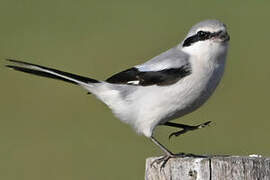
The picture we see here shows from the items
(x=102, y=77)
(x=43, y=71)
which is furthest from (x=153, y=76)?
(x=102, y=77)

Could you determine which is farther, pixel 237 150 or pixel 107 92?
pixel 237 150

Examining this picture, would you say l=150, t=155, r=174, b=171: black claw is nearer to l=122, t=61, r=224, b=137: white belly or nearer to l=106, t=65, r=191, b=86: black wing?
l=122, t=61, r=224, b=137: white belly

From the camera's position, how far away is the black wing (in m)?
4.86

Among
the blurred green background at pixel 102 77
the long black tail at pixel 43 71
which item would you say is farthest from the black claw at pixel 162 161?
the blurred green background at pixel 102 77

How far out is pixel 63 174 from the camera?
825 cm

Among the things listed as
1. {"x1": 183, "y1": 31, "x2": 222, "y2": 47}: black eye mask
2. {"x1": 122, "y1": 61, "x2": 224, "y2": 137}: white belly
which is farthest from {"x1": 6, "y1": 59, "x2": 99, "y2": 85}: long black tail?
{"x1": 183, "y1": 31, "x2": 222, "y2": 47}: black eye mask

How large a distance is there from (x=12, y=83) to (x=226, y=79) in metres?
3.05

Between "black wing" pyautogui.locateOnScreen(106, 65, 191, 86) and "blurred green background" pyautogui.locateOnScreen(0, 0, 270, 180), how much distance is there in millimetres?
2897

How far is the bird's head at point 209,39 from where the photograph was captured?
4.80 m

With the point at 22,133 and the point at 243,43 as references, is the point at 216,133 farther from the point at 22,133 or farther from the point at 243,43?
the point at 243,43

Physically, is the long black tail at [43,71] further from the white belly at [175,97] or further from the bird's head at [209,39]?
the bird's head at [209,39]

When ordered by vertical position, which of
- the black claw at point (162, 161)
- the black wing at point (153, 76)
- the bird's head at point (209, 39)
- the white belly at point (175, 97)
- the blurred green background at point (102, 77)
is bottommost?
the black claw at point (162, 161)

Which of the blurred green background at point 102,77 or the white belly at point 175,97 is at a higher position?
the blurred green background at point 102,77

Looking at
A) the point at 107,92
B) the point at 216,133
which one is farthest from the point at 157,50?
the point at 107,92
